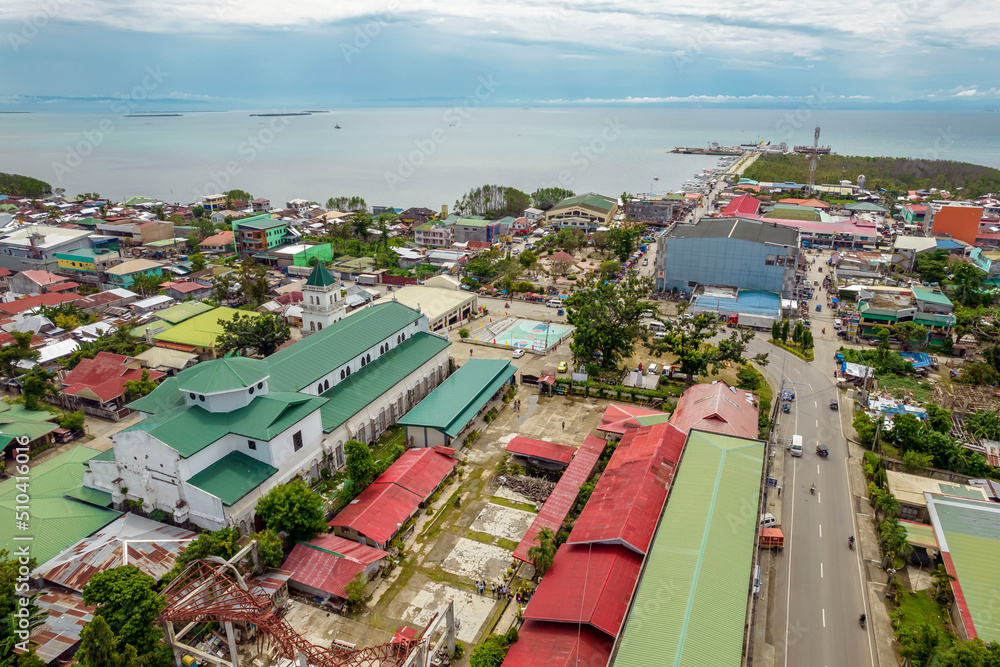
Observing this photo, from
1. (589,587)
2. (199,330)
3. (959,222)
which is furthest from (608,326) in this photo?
(959,222)

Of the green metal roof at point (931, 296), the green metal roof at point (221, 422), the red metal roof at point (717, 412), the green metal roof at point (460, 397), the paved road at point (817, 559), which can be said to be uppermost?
the green metal roof at point (931, 296)

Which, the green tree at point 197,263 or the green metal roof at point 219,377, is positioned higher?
the green metal roof at point 219,377

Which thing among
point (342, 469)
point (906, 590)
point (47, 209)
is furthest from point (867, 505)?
point (47, 209)

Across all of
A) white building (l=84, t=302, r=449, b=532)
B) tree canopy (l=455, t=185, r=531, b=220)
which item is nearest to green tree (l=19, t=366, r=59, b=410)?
white building (l=84, t=302, r=449, b=532)

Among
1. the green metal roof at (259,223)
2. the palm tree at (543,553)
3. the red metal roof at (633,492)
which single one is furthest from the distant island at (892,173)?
the palm tree at (543,553)

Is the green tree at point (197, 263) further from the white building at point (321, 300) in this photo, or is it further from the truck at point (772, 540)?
the truck at point (772, 540)

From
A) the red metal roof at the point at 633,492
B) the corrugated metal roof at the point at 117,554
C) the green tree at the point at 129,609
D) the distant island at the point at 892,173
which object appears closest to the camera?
the green tree at the point at 129,609
